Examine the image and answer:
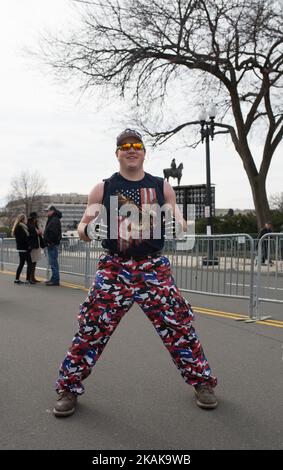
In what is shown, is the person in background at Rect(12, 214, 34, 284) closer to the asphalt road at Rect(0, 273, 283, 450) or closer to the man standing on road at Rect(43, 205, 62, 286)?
the man standing on road at Rect(43, 205, 62, 286)

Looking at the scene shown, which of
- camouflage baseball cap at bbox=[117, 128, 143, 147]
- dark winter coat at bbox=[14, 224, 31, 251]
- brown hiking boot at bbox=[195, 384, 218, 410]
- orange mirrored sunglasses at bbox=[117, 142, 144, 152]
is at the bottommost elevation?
brown hiking boot at bbox=[195, 384, 218, 410]

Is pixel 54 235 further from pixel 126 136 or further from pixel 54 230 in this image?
pixel 126 136

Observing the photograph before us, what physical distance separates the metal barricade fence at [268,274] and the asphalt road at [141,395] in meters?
0.72

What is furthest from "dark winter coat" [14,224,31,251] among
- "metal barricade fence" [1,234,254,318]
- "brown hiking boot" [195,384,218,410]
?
"brown hiking boot" [195,384,218,410]

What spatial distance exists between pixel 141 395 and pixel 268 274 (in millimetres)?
3694

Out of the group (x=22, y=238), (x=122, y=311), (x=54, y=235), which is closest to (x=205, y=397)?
(x=122, y=311)

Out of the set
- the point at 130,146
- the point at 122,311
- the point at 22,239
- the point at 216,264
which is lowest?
the point at 122,311

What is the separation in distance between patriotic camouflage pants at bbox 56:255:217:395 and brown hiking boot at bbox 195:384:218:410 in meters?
0.21

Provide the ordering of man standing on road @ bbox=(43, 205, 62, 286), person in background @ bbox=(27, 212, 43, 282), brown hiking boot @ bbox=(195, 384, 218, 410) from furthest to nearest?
1. person in background @ bbox=(27, 212, 43, 282)
2. man standing on road @ bbox=(43, 205, 62, 286)
3. brown hiking boot @ bbox=(195, 384, 218, 410)

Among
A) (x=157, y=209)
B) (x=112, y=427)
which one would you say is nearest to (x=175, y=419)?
(x=112, y=427)

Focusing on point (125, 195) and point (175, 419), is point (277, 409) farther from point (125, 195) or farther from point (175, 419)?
point (125, 195)

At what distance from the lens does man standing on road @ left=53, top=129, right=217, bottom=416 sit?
3.14 meters

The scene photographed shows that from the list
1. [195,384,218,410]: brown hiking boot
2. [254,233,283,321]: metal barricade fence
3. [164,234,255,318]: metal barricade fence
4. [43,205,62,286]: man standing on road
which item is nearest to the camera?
[195,384,218,410]: brown hiking boot

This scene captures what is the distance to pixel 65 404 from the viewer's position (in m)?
3.15
